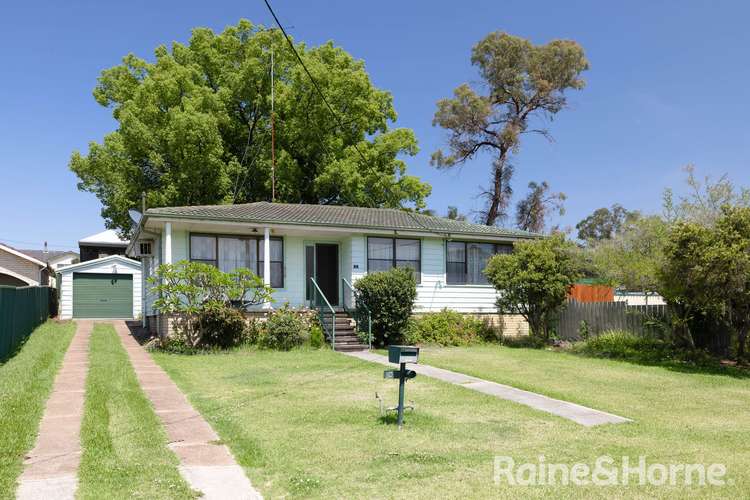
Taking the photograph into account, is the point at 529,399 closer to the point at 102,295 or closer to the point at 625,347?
the point at 625,347

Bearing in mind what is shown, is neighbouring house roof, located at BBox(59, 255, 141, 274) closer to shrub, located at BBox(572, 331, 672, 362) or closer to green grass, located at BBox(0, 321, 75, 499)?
green grass, located at BBox(0, 321, 75, 499)

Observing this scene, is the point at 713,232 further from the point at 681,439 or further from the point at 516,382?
the point at 681,439

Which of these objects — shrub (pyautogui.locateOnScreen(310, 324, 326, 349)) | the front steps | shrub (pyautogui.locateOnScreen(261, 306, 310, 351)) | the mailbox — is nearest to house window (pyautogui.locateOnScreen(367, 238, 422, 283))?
the front steps

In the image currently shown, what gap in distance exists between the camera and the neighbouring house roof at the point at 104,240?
36.7m

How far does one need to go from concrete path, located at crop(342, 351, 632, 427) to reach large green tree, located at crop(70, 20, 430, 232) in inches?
706

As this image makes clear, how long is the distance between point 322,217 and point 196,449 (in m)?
13.2

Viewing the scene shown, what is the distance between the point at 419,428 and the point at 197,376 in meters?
5.98

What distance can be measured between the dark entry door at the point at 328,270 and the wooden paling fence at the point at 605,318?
738 cm

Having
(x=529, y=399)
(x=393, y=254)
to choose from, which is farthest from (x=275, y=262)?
(x=529, y=399)

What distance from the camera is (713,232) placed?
12406 millimetres

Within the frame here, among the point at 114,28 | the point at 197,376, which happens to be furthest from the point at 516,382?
the point at 114,28

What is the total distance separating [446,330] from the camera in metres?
18.5

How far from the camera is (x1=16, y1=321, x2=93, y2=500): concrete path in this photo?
4883 millimetres

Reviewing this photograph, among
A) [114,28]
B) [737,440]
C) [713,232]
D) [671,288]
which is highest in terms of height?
[114,28]
